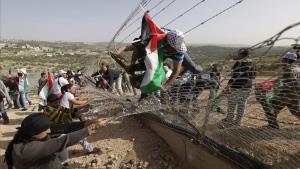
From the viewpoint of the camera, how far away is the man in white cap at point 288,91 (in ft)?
10.9

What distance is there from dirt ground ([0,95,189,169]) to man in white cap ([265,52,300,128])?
1.57 metres

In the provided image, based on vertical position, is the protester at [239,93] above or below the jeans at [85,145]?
above

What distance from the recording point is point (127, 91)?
11938 mm

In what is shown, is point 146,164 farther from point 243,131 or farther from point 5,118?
point 5,118

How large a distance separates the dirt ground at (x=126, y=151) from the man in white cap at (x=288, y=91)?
1.57 meters

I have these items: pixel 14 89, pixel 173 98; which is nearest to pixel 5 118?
pixel 14 89

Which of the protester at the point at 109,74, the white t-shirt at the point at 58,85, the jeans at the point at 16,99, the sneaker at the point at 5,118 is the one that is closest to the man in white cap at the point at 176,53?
the white t-shirt at the point at 58,85

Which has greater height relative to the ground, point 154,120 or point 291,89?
point 291,89

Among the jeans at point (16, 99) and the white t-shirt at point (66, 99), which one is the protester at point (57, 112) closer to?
the white t-shirt at point (66, 99)

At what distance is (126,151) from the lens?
635 cm

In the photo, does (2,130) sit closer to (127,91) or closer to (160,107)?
(127,91)

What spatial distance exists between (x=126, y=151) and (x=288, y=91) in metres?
3.28

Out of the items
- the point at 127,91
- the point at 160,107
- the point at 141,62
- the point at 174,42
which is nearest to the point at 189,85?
the point at 160,107

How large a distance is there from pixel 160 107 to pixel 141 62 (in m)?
0.66
